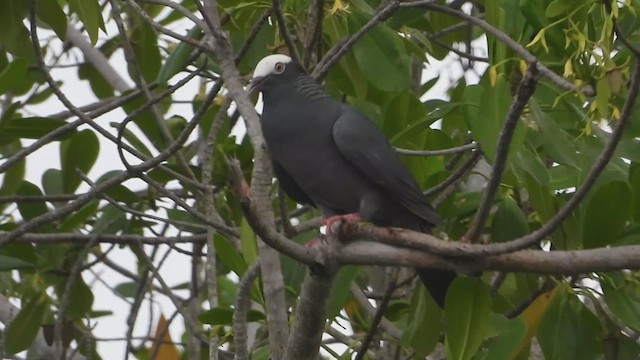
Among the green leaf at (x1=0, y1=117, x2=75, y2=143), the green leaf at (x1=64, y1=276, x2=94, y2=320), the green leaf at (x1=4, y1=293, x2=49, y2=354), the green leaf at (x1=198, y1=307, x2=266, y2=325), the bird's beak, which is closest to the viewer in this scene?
the green leaf at (x1=198, y1=307, x2=266, y2=325)

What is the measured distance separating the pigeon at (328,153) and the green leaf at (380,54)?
13cm

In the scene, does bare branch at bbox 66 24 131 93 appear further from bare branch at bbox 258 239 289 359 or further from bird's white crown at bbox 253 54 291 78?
bare branch at bbox 258 239 289 359

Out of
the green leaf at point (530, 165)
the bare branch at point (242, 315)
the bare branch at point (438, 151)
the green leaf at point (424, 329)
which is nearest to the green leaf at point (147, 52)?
the bare branch at point (438, 151)

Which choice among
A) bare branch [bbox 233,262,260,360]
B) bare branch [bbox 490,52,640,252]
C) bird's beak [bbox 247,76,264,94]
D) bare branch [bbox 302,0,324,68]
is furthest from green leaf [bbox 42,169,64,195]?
bare branch [bbox 490,52,640,252]

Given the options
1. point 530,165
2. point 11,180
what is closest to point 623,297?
point 530,165

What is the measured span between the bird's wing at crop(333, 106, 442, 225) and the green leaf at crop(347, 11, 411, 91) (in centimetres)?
14

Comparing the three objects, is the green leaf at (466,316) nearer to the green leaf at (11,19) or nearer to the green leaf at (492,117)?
the green leaf at (492,117)

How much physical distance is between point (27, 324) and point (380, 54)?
4.83ft

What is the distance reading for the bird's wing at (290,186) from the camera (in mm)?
3521

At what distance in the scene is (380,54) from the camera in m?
3.40

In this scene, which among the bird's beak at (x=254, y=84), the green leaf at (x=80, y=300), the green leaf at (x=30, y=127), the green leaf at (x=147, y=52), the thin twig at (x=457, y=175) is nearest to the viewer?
the thin twig at (x=457, y=175)

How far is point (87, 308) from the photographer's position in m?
4.30

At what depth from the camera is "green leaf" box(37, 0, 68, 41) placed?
11.6 feet

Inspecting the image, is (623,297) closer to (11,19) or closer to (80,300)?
(11,19)
